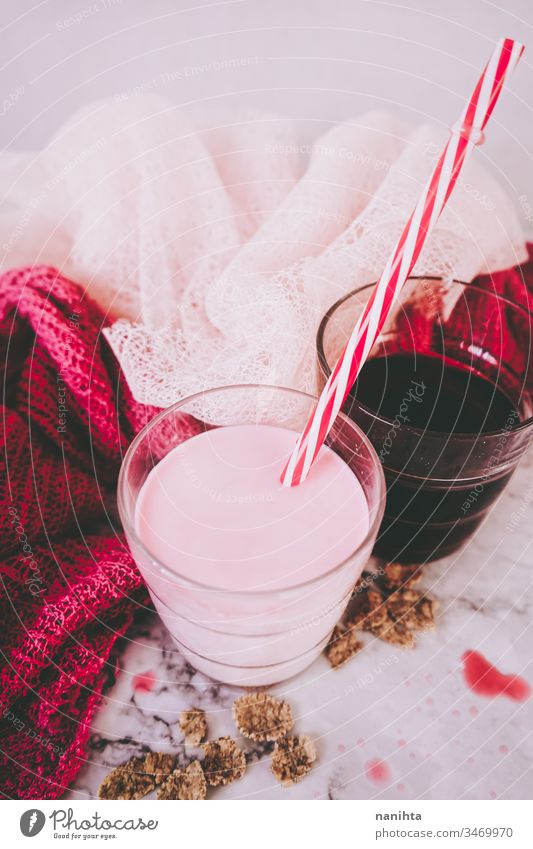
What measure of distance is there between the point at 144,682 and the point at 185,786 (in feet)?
0.32

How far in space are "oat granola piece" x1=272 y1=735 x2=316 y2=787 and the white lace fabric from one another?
0.34 m

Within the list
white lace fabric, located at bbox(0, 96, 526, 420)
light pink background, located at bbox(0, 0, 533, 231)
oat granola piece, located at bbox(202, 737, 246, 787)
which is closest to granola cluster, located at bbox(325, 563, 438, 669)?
oat granola piece, located at bbox(202, 737, 246, 787)

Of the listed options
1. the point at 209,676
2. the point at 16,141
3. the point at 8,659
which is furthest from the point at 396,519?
the point at 16,141

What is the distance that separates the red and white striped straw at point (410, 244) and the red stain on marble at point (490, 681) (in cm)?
24

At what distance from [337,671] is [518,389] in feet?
1.14

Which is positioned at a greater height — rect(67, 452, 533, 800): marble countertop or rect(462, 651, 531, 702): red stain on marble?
rect(462, 651, 531, 702): red stain on marble

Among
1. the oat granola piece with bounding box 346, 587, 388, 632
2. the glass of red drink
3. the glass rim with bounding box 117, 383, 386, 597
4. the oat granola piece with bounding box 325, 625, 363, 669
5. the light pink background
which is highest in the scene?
the light pink background

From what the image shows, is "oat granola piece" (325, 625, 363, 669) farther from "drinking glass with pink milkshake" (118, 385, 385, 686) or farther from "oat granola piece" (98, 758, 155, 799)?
"oat granola piece" (98, 758, 155, 799)

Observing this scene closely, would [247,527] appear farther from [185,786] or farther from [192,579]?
[185,786]

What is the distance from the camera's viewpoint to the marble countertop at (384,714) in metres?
0.52

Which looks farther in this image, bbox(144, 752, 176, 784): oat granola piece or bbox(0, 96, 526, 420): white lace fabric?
bbox(0, 96, 526, 420): white lace fabric

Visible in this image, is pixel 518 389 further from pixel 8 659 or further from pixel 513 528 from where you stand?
pixel 8 659

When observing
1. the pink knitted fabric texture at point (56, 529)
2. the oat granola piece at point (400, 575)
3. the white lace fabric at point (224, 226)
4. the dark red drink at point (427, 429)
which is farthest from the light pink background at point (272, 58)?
the oat granola piece at point (400, 575)

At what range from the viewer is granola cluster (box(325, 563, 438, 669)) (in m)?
0.60
